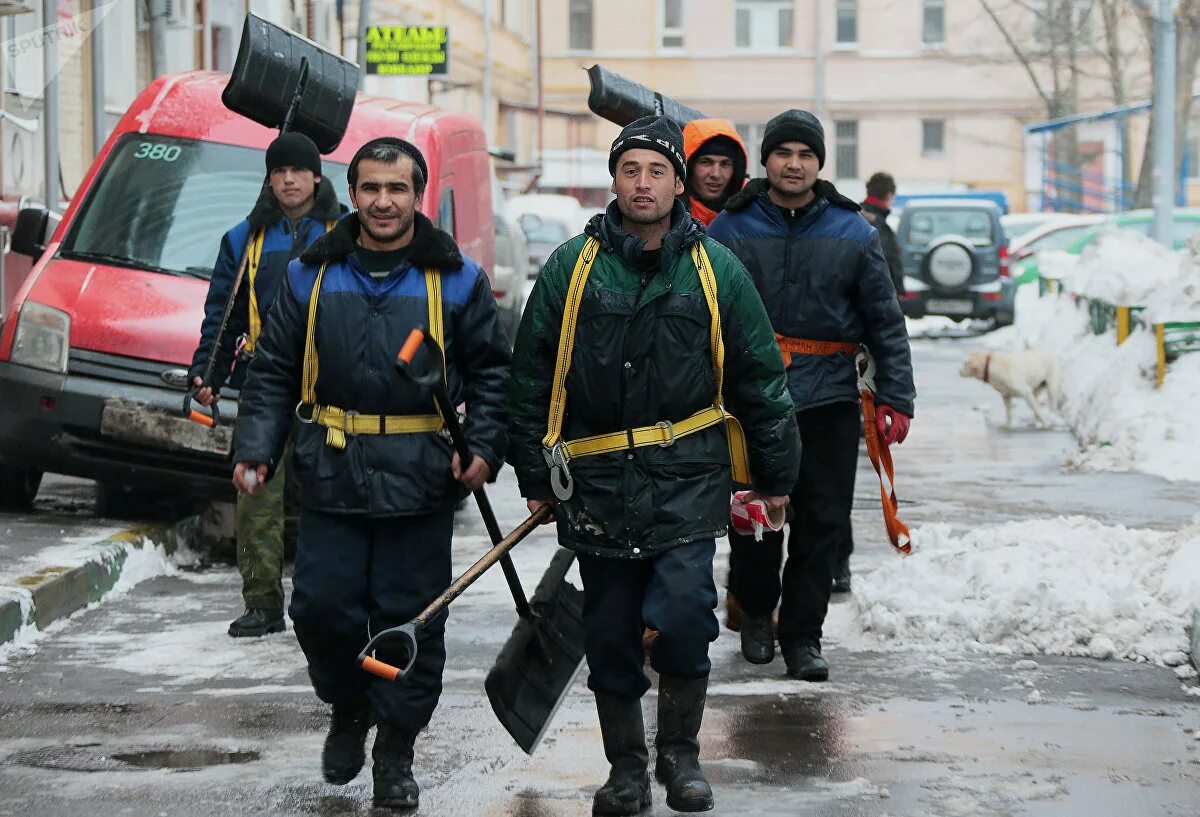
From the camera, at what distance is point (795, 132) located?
6.92 m

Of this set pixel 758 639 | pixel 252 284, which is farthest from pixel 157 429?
pixel 758 639

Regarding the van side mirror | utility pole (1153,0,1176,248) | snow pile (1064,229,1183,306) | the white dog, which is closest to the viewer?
the van side mirror

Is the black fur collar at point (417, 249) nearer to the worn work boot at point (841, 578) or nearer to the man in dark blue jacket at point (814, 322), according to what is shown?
the man in dark blue jacket at point (814, 322)

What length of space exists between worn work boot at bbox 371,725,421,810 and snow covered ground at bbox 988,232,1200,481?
846 centimetres

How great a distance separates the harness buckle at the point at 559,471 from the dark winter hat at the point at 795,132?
187 cm

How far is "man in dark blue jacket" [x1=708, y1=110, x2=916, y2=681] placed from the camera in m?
6.95

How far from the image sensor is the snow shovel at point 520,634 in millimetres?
5254

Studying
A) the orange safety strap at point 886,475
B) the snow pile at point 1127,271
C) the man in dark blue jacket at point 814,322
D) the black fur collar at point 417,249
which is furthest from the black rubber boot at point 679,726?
the snow pile at point 1127,271

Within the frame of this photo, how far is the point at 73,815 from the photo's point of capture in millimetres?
5289

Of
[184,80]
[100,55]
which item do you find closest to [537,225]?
[100,55]

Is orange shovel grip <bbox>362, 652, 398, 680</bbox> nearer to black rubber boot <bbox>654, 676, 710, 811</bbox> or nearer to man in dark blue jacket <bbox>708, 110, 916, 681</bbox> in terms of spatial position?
black rubber boot <bbox>654, 676, 710, 811</bbox>

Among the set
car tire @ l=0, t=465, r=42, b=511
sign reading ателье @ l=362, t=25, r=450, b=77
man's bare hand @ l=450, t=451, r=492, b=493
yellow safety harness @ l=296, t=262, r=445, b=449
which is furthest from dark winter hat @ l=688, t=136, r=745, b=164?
sign reading ателье @ l=362, t=25, r=450, b=77

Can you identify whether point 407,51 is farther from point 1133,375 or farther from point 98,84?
point 1133,375

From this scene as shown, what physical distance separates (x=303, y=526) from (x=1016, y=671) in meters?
2.73
